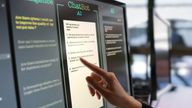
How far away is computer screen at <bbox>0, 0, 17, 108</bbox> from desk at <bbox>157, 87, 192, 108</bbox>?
4.44ft

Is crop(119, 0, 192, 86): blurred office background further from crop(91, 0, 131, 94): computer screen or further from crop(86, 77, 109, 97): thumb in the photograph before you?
crop(86, 77, 109, 97): thumb

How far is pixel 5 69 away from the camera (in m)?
0.65

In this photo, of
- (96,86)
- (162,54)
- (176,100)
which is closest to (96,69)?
(96,86)

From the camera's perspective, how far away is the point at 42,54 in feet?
2.50

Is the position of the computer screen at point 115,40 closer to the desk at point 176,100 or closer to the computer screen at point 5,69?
the computer screen at point 5,69

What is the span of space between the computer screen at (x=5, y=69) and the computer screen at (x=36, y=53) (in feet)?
0.06

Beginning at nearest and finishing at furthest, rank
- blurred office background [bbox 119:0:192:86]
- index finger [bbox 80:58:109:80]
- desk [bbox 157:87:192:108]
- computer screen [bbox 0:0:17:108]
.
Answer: computer screen [bbox 0:0:17:108] < index finger [bbox 80:58:109:80] < desk [bbox 157:87:192:108] < blurred office background [bbox 119:0:192:86]

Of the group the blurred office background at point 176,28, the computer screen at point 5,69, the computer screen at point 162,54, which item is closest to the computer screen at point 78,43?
Result: the computer screen at point 5,69

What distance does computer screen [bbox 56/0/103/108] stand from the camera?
85 cm

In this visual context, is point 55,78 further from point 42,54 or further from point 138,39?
point 138,39

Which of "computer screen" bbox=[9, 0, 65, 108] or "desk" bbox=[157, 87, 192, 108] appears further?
"desk" bbox=[157, 87, 192, 108]

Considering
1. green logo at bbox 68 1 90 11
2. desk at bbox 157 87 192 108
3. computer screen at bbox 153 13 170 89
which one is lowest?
desk at bbox 157 87 192 108

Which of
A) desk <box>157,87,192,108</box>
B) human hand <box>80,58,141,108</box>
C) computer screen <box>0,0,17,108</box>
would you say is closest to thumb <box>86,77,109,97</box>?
human hand <box>80,58,141,108</box>

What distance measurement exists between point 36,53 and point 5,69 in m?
0.11
